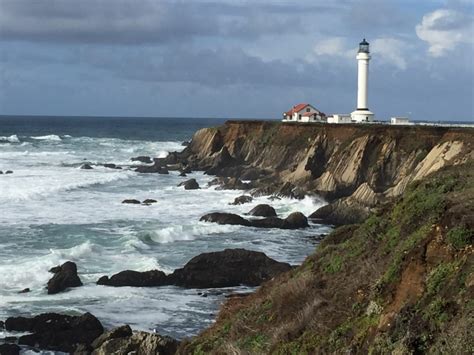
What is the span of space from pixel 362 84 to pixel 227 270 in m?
41.0

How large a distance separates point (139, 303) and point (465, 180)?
448 inches

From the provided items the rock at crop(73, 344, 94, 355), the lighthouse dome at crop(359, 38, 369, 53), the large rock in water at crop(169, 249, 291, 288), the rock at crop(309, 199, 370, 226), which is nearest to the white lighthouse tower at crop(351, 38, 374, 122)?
the lighthouse dome at crop(359, 38, 369, 53)

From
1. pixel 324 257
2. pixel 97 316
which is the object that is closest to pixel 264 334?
pixel 324 257

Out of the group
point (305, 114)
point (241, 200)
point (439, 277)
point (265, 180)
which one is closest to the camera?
point (439, 277)

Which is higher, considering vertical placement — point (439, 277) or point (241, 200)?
point (439, 277)

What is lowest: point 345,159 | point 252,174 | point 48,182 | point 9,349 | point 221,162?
point 48,182

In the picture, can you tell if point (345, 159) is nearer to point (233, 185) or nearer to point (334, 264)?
→ point (233, 185)

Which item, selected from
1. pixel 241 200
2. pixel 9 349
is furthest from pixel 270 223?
pixel 9 349

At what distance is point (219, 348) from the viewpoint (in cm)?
1156

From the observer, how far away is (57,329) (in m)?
17.7

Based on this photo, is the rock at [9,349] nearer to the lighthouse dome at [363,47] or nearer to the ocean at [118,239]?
the ocean at [118,239]

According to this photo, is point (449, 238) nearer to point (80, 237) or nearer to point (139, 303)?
point (139, 303)

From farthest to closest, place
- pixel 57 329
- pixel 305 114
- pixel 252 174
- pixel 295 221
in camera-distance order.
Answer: pixel 305 114 < pixel 252 174 < pixel 295 221 < pixel 57 329

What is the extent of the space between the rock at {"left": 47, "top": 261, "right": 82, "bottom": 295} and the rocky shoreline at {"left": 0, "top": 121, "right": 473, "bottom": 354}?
0.11ft
